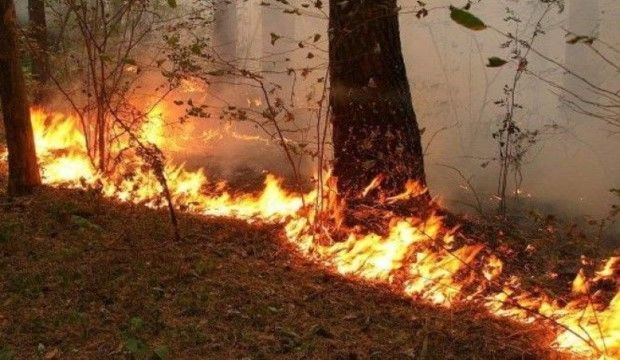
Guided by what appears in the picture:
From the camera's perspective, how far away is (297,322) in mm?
3941

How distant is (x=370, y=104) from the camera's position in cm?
534

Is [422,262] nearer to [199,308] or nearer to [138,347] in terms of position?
[199,308]

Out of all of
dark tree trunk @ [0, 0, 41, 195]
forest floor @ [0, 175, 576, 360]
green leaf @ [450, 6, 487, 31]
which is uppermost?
green leaf @ [450, 6, 487, 31]

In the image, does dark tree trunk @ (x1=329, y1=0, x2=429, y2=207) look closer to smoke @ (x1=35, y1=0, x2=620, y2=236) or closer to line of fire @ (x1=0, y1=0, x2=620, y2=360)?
line of fire @ (x1=0, y1=0, x2=620, y2=360)

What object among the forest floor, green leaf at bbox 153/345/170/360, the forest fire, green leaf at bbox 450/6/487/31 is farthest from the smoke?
green leaf at bbox 450/6/487/31

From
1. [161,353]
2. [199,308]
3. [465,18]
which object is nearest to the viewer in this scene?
[465,18]

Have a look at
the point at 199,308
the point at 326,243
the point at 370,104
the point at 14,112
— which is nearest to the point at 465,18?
the point at 199,308

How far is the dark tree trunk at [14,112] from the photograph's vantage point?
19.9ft

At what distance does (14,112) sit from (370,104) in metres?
3.70

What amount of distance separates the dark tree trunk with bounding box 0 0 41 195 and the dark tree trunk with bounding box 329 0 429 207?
3.29 meters

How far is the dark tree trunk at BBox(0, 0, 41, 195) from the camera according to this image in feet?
19.9

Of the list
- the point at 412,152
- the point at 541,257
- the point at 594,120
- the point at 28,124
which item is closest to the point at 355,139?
the point at 412,152

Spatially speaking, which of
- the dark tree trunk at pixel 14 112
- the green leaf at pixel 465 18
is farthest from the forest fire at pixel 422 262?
the green leaf at pixel 465 18

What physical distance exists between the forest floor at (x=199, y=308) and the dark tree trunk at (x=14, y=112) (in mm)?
1189
